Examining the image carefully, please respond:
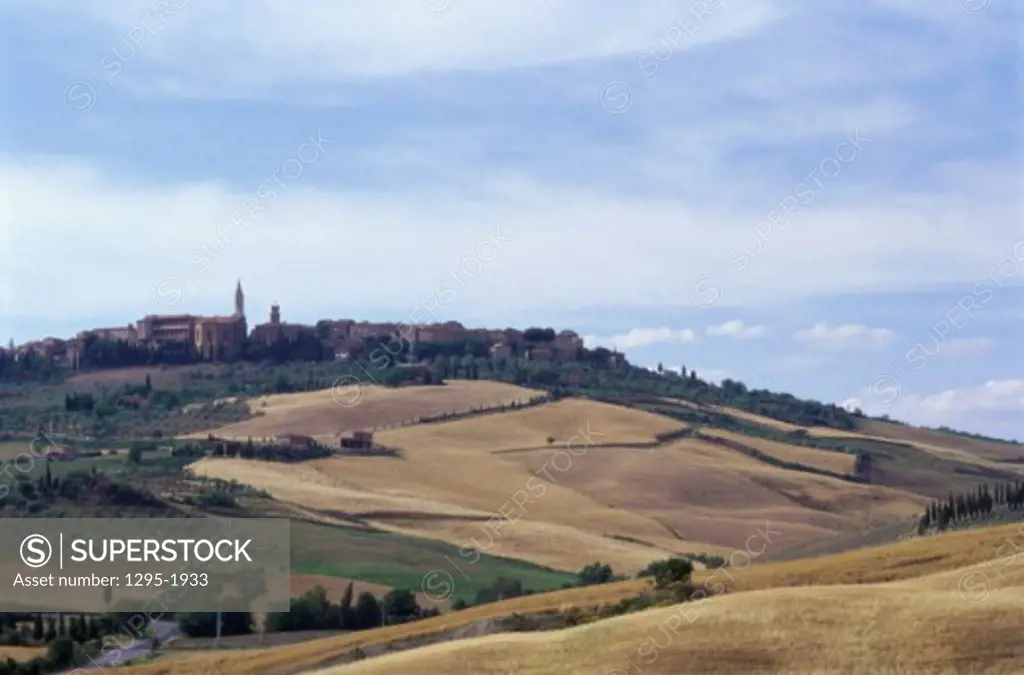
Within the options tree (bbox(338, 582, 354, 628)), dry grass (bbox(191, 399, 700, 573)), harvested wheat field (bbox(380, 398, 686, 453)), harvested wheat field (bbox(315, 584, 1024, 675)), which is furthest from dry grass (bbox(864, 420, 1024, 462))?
harvested wheat field (bbox(315, 584, 1024, 675))

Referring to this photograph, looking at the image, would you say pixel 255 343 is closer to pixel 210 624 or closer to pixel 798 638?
pixel 210 624

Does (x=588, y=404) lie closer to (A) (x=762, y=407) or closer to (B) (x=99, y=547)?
(A) (x=762, y=407)

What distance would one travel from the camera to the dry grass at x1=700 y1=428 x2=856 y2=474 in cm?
12194

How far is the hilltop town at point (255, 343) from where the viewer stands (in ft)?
571

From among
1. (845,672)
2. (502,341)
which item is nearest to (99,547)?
(845,672)

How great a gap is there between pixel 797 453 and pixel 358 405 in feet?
124

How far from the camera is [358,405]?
132m

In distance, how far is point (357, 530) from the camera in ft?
284

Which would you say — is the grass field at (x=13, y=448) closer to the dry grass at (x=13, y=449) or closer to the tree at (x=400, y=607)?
the dry grass at (x=13, y=449)

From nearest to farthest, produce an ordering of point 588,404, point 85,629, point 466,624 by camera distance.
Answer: point 466,624 → point 85,629 → point 588,404

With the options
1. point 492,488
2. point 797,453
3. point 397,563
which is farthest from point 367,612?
point 797,453

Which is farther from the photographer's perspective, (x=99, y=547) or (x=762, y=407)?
(x=762, y=407)

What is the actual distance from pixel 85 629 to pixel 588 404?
275ft

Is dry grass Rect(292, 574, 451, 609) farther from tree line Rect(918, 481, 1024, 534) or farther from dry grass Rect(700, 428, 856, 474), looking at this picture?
dry grass Rect(700, 428, 856, 474)
